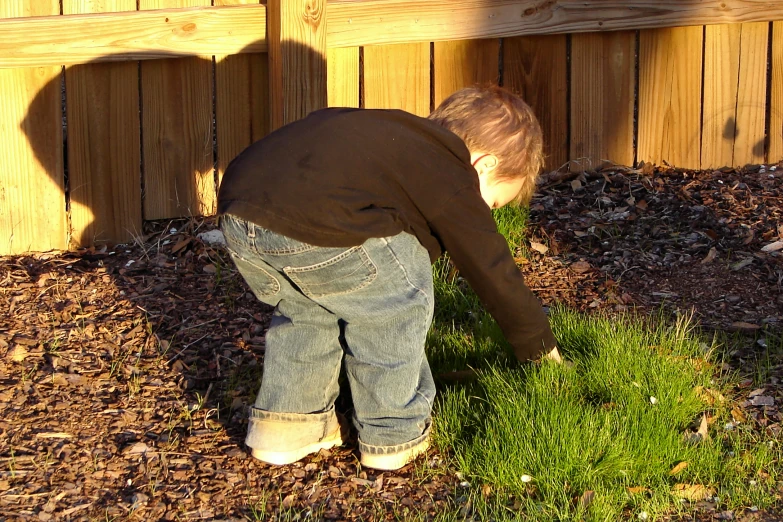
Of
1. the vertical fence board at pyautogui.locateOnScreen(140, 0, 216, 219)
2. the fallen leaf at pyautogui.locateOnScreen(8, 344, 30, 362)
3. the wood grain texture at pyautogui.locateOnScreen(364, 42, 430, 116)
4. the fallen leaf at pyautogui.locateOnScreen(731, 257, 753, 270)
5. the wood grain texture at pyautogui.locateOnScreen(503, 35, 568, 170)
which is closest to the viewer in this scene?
the fallen leaf at pyautogui.locateOnScreen(8, 344, 30, 362)

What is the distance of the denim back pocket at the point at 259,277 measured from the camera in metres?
2.75

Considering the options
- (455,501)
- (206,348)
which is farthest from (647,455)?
(206,348)

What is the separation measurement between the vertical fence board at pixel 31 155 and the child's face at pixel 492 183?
2310mm

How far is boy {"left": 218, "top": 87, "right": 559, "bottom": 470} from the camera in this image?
2.59 m

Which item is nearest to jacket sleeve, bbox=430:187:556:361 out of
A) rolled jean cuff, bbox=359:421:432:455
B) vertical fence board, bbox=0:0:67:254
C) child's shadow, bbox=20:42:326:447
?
rolled jean cuff, bbox=359:421:432:455

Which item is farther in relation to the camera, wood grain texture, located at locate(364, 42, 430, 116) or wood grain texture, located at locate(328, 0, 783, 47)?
wood grain texture, located at locate(364, 42, 430, 116)

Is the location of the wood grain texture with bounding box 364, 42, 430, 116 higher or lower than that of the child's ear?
higher

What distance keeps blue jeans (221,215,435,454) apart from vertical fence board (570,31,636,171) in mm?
2121

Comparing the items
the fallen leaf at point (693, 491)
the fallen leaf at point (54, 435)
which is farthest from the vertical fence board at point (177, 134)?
the fallen leaf at point (693, 491)

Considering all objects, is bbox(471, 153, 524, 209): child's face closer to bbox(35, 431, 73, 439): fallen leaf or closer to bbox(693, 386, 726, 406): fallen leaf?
bbox(693, 386, 726, 406): fallen leaf

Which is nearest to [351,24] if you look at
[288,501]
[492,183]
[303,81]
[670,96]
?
[303,81]

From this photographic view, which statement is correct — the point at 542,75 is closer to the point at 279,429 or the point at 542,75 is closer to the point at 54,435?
the point at 279,429

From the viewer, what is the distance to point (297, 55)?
4098 mm

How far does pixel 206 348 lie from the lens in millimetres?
3607
